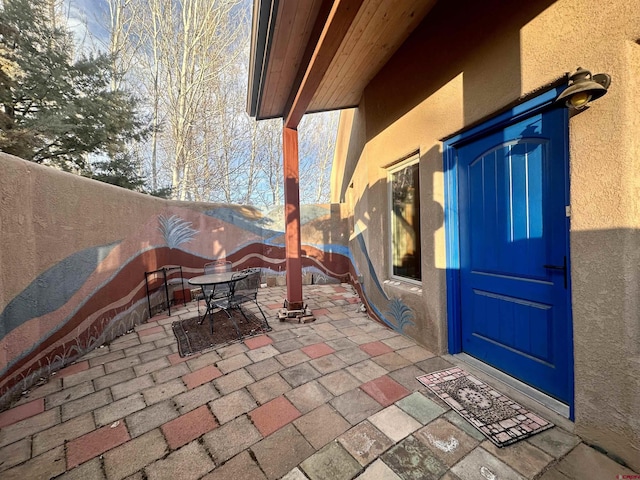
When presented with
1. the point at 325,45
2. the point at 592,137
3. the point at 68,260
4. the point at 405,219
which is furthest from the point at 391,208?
the point at 68,260

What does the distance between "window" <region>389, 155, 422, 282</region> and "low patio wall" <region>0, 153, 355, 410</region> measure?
3.81 metres

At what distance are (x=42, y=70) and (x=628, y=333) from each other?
8246mm

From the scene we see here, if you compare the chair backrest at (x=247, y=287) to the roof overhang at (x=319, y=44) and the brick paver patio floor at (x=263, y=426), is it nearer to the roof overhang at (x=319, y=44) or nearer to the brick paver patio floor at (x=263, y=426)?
the brick paver patio floor at (x=263, y=426)

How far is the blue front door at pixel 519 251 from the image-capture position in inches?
Result: 71.4

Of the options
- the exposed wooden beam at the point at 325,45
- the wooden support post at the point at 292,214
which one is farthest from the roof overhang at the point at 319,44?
the wooden support post at the point at 292,214

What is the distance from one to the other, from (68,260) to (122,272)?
93 cm

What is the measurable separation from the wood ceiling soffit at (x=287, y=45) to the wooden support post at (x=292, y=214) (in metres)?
0.55

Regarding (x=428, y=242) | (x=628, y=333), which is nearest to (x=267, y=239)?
(x=428, y=242)

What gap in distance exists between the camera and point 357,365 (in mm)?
2498

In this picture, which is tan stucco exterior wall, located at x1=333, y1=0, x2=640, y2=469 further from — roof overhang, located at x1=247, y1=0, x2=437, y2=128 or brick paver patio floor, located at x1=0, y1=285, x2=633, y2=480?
roof overhang, located at x1=247, y1=0, x2=437, y2=128

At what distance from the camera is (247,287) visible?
362cm

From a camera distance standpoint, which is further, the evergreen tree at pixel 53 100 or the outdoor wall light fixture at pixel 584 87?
the evergreen tree at pixel 53 100

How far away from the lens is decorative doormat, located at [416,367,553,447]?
164cm

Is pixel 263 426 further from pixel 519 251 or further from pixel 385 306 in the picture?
pixel 519 251
